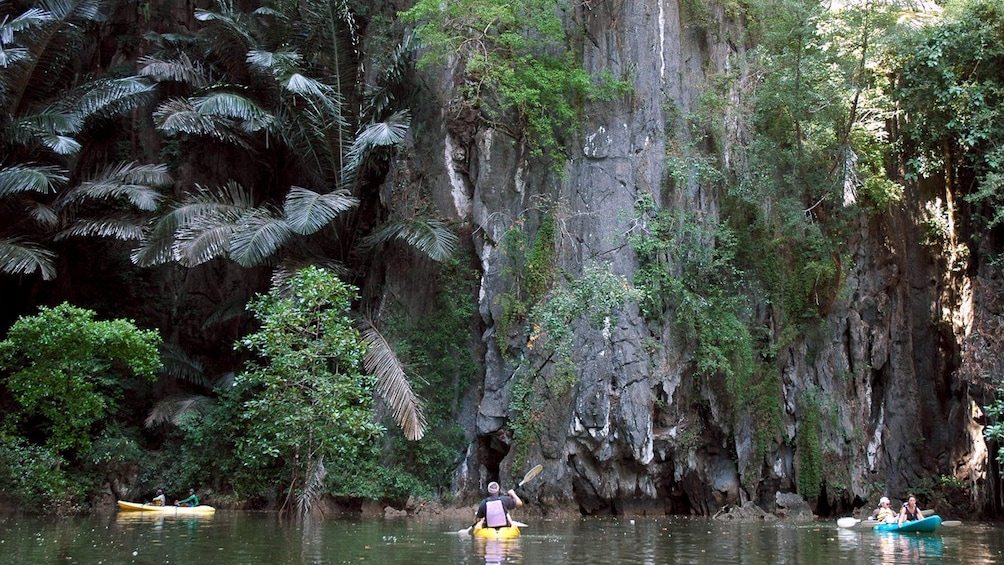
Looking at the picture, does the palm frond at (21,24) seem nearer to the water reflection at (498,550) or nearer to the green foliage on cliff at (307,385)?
the green foliage on cliff at (307,385)

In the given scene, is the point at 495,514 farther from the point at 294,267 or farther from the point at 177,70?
the point at 177,70

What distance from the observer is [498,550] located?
372 inches

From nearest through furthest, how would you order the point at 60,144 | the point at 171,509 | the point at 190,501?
the point at 171,509, the point at 190,501, the point at 60,144

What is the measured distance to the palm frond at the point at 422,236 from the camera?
56.9 ft

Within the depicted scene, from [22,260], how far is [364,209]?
739 centimetres


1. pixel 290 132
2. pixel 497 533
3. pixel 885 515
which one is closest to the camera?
pixel 497 533

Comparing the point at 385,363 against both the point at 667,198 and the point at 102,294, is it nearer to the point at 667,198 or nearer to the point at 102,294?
the point at 667,198

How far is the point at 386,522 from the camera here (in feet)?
48.5

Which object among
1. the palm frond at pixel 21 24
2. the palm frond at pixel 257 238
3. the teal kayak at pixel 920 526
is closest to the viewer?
the teal kayak at pixel 920 526

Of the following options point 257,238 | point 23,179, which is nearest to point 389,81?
point 257,238

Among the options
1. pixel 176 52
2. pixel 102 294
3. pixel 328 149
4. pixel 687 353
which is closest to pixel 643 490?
pixel 687 353

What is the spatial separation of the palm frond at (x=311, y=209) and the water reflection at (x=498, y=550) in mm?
8058

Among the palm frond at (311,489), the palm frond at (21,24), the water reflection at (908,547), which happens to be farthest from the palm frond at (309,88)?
the water reflection at (908,547)

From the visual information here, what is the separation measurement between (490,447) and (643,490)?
3382 millimetres
